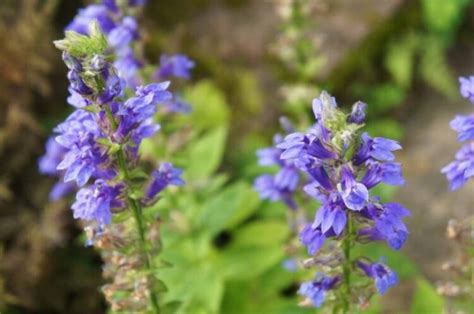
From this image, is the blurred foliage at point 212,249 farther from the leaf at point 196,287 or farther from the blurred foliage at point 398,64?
the blurred foliage at point 398,64

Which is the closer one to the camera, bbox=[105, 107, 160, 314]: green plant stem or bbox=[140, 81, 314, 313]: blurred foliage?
bbox=[105, 107, 160, 314]: green plant stem

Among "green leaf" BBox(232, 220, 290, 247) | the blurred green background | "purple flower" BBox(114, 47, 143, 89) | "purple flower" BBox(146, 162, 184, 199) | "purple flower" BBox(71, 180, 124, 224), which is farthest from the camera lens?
"green leaf" BBox(232, 220, 290, 247)

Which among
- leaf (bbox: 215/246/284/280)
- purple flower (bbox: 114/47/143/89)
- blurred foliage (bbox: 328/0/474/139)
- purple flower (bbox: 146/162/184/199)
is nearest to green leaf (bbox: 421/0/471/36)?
blurred foliage (bbox: 328/0/474/139)

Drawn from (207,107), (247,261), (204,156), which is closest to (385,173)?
(247,261)

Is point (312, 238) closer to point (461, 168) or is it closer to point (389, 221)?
point (389, 221)

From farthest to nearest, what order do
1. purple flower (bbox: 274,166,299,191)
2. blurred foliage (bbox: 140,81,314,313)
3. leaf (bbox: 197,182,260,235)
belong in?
leaf (bbox: 197,182,260,235), blurred foliage (bbox: 140,81,314,313), purple flower (bbox: 274,166,299,191)

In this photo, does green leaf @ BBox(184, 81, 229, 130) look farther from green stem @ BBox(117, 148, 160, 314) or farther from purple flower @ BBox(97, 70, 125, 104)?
purple flower @ BBox(97, 70, 125, 104)
